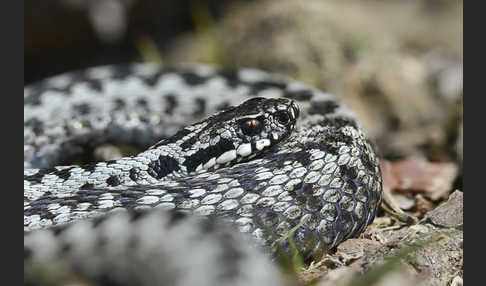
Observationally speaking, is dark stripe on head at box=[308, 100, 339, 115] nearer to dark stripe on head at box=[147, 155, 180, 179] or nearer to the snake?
the snake

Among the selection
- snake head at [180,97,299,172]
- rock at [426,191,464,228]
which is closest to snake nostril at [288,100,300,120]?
snake head at [180,97,299,172]

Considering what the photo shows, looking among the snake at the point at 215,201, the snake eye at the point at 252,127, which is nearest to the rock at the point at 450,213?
the snake at the point at 215,201

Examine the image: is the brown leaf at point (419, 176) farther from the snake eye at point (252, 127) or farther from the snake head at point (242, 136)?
the snake eye at point (252, 127)

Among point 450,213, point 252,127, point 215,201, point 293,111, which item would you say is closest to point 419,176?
point 450,213

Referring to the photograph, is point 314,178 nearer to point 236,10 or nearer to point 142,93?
point 142,93

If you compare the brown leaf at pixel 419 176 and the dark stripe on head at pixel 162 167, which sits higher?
the dark stripe on head at pixel 162 167

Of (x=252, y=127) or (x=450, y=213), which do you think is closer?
(x=450, y=213)

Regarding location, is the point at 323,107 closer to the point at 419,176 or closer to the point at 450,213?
the point at 419,176
